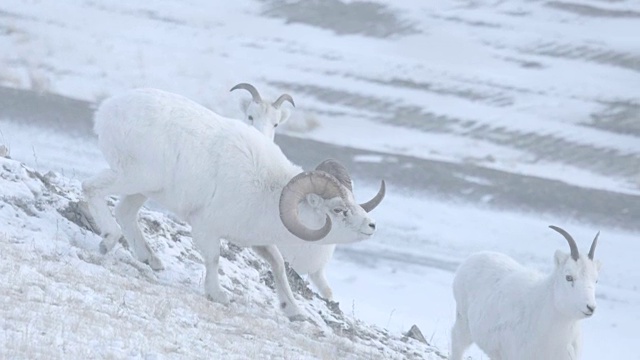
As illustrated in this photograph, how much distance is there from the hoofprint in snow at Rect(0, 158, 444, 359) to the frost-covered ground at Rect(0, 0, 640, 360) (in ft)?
20.8

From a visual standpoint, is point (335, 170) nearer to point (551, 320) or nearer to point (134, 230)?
point (134, 230)

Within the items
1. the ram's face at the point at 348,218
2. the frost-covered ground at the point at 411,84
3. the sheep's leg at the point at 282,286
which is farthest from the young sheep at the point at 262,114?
the ram's face at the point at 348,218

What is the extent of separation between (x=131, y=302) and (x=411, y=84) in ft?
77.3

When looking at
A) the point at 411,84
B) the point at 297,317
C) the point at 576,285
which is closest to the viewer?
the point at 576,285

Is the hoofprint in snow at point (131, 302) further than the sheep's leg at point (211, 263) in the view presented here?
No

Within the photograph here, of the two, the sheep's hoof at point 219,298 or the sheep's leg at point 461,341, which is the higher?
the sheep's hoof at point 219,298

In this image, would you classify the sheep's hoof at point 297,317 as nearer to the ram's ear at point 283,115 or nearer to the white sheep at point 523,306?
the white sheep at point 523,306

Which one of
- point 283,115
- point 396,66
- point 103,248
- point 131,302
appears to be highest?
point 131,302

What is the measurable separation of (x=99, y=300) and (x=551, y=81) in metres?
25.0

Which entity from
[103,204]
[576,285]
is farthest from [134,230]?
[576,285]

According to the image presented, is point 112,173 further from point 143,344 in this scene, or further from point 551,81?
point 551,81

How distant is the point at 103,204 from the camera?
12.1 m

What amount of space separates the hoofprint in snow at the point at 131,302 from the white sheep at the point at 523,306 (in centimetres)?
72

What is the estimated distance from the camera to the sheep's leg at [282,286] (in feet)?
41.0
